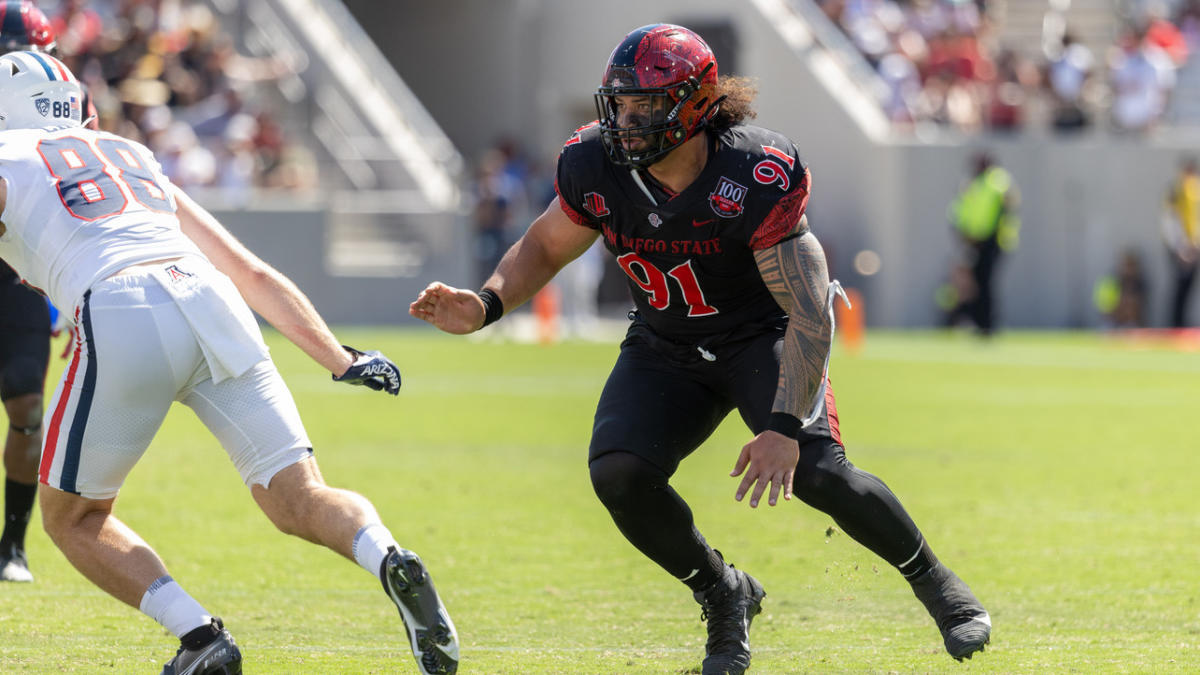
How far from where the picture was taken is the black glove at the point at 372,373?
4785mm

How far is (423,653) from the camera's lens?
431cm

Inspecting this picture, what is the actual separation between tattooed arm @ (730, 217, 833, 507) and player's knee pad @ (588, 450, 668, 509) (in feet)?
1.01

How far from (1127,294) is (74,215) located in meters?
21.5

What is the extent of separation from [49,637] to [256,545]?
77.6 inches

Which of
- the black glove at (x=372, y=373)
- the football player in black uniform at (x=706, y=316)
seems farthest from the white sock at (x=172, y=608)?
the football player in black uniform at (x=706, y=316)

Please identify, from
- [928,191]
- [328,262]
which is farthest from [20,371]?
[928,191]

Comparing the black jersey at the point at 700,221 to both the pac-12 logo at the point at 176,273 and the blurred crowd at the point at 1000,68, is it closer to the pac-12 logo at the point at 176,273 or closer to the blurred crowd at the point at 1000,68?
the pac-12 logo at the point at 176,273

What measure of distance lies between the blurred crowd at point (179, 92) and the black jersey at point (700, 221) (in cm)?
1676

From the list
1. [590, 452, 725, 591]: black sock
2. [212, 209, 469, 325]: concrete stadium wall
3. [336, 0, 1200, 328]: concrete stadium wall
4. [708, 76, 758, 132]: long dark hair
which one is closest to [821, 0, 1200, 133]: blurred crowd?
[336, 0, 1200, 328]: concrete stadium wall

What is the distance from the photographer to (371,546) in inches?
175

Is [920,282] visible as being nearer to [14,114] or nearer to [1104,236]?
[1104,236]

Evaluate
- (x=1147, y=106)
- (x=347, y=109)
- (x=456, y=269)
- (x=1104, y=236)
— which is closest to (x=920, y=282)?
(x=1104, y=236)

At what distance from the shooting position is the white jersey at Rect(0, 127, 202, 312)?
462 cm

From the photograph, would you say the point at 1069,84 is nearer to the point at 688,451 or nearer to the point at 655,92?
the point at 688,451
